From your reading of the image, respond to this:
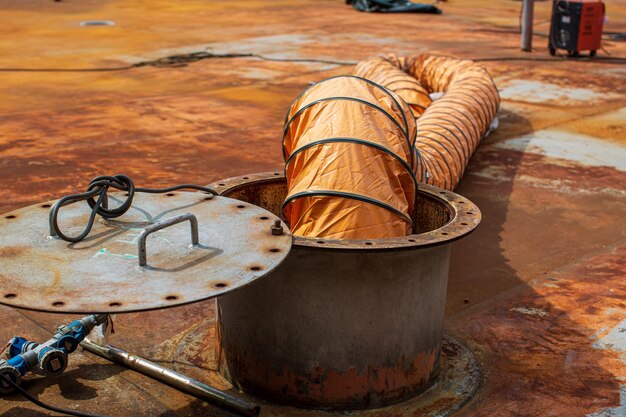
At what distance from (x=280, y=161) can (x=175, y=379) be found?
4.03 metres

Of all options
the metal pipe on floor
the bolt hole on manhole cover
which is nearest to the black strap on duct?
the bolt hole on manhole cover

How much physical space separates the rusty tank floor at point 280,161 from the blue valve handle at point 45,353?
0.12 m

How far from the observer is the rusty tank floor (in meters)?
4.02

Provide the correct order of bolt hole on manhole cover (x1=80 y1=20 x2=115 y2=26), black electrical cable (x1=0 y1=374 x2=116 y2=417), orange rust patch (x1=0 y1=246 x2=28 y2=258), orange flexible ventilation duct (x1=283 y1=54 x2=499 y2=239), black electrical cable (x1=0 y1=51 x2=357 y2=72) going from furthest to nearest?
bolt hole on manhole cover (x1=80 y1=20 x2=115 y2=26), black electrical cable (x1=0 y1=51 x2=357 y2=72), orange flexible ventilation duct (x1=283 y1=54 x2=499 y2=239), black electrical cable (x1=0 y1=374 x2=116 y2=417), orange rust patch (x1=0 y1=246 x2=28 y2=258)

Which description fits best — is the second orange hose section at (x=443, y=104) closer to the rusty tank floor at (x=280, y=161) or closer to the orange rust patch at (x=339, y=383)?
the rusty tank floor at (x=280, y=161)

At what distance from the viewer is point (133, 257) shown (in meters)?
3.16

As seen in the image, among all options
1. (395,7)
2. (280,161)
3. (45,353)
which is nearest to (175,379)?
(45,353)

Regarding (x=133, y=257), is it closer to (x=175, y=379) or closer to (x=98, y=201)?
(x=98, y=201)

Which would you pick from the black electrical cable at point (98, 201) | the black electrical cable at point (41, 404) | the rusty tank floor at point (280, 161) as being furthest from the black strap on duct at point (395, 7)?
the black electrical cable at point (41, 404)

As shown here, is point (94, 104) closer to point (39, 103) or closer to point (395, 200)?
point (39, 103)

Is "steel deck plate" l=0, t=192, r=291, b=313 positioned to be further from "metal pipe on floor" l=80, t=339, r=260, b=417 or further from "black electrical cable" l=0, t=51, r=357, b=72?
"black electrical cable" l=0, t=51, r=357, b=72

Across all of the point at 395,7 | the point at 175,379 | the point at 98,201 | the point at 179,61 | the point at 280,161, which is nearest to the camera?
the point at 98,201

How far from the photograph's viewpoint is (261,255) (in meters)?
3.17

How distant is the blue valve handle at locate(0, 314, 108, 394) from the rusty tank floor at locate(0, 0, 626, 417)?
0.12m
